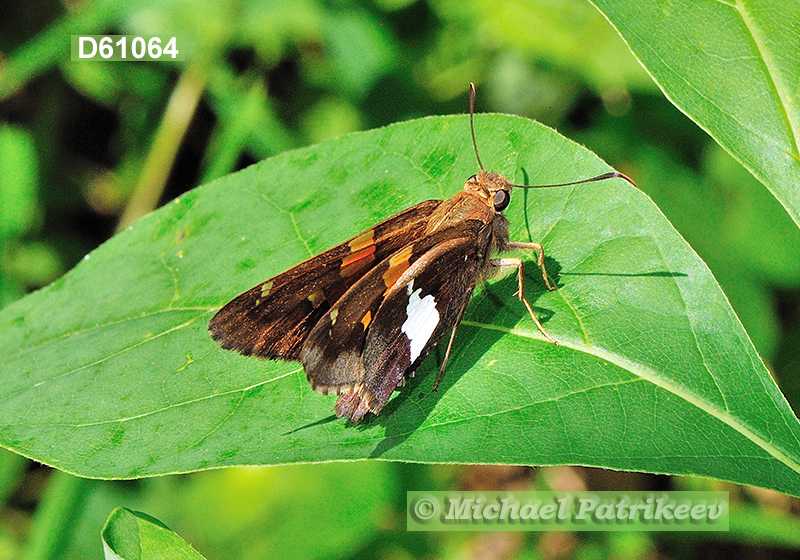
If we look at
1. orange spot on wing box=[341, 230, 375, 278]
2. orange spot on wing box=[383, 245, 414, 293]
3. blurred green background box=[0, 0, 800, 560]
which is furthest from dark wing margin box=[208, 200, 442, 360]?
blurred green background box=[0, 0, 800, 560]

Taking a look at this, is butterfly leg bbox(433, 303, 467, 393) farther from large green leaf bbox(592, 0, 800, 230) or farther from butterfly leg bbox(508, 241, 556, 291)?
large green leaf bbox(592, 0, 800, 230)

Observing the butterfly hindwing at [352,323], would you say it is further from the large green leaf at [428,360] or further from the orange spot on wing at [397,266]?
the large green leaf at [428,360]

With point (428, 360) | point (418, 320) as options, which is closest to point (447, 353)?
point (428, 360)

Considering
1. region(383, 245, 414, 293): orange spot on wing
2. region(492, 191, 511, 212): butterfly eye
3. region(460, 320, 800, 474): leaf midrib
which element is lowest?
region(460, 320, 800, 474): leaf midrib

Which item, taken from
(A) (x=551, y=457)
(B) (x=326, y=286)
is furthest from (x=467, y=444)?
(B) (x=326, y=286)

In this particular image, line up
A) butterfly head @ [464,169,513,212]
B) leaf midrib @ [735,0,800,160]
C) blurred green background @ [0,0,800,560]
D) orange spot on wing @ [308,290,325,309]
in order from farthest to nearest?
blurred green background @ [0,0,800,560], butterfly head @ [464,169,513,212], orange spot on wing @ [308,290,325,309], leaf midrib @ [735,0,800,160]
